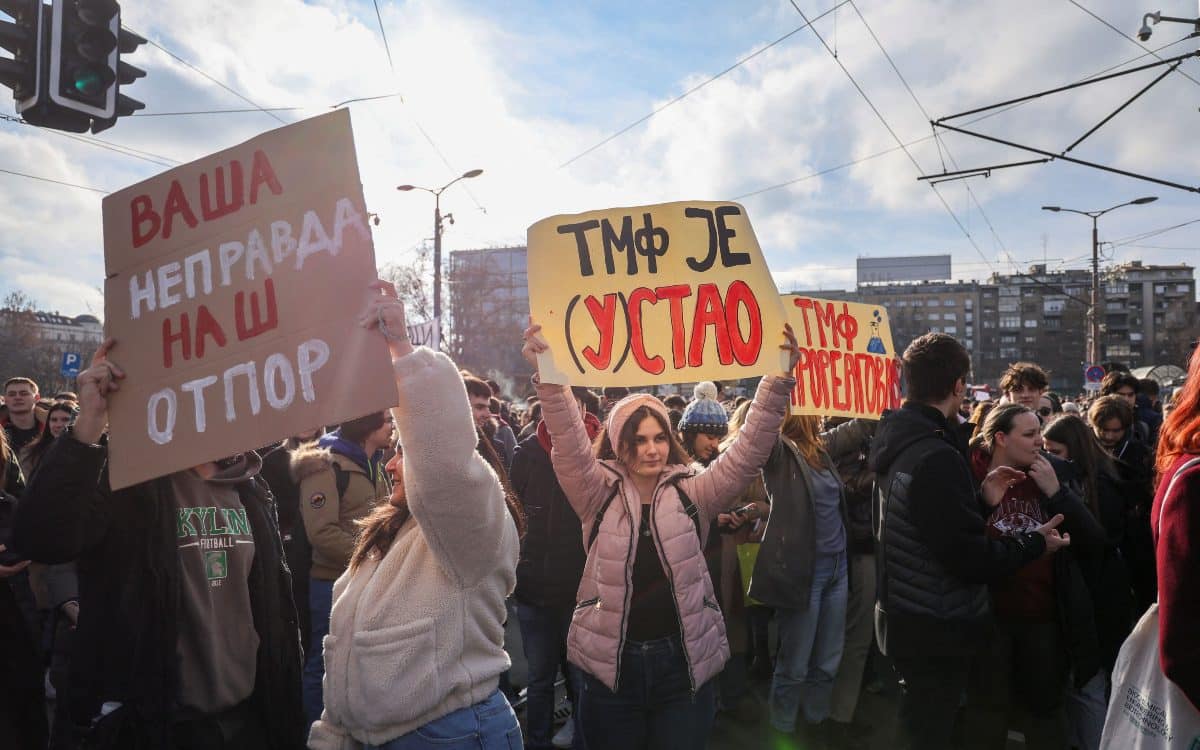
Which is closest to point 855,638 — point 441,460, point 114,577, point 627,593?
point 627,593

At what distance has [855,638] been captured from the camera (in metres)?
5.20

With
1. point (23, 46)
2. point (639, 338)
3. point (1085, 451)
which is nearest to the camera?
point (639, 338)

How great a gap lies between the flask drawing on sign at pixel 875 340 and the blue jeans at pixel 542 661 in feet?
8.24

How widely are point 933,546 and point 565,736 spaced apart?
2.85m

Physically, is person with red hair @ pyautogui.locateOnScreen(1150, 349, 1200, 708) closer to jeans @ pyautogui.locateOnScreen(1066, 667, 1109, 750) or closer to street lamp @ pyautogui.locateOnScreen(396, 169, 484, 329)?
jeans @ pyautogui.locateOnScreen(1066, 667, 1109, 750)

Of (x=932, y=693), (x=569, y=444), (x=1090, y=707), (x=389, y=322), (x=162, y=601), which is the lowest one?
(x=1090, y=707)

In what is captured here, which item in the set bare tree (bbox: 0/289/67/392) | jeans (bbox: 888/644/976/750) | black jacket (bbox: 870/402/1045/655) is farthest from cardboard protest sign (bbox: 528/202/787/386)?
bare tree (bbox: 0/289/67/392)

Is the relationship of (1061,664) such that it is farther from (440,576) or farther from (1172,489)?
(440,576)

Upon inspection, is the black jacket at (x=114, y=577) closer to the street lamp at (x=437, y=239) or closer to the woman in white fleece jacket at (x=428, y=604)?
the woman in white fleece jacket at (x=428, y=604)

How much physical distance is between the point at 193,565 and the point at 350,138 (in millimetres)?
1346

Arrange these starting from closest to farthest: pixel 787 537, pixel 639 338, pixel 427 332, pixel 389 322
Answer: pixel 389 322, pixel 639 338, pixel 787 537, pixel 427 332

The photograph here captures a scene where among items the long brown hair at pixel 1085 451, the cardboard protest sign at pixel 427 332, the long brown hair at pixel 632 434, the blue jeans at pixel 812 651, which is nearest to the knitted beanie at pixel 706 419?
the blue jeans at pixel 812 651

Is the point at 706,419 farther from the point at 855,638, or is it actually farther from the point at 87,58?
the point at 87,58

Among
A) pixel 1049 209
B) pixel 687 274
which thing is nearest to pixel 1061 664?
pixel 687 274
